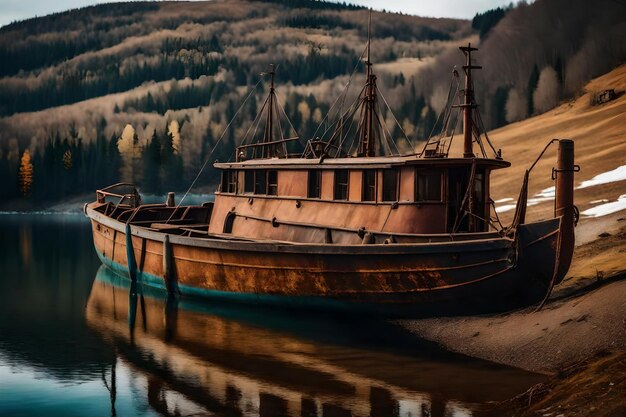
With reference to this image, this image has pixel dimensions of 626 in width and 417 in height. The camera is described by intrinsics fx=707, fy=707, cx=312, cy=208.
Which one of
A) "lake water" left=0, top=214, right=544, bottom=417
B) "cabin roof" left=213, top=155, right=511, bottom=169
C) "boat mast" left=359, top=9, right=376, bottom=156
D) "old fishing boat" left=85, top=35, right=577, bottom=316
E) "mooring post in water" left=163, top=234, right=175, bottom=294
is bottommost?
"lake water" left=0, top=214, right=544, bottom=417

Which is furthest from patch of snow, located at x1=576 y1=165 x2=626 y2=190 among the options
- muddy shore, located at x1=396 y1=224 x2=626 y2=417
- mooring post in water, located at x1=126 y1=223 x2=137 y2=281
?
mooring post in water, located at x1=126 y1=223 x2=137 y2=281

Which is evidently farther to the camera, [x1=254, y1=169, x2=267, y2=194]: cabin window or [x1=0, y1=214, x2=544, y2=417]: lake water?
[x1=254, y1=169, x2=267, y2=194]: cabin window

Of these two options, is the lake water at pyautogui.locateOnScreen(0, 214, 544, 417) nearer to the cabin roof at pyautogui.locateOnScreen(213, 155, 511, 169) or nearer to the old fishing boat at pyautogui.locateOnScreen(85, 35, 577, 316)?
the old fishing boat at pyautogui.locateOnScreen(85, 35, 577, 316)

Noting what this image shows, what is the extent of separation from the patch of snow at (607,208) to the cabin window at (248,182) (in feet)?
49.6

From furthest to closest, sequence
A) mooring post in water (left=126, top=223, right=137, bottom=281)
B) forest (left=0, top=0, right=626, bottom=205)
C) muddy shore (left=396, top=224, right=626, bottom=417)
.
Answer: forest (left=0, top=0, right=626, bottom=205)
mooring post in water (left=126, top=223, right=137, bottom=281)
muddy shore (left=396, top=224, right=626, bottom=417)

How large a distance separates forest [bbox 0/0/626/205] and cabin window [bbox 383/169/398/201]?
37463mm

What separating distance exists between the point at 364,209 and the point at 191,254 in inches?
313

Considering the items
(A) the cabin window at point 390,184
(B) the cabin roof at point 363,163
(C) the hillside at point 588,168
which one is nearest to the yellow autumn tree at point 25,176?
(C) the hillside at point 588,168

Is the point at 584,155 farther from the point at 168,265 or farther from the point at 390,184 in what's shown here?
the point at 168,265

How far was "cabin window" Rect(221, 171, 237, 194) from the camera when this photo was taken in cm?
3045

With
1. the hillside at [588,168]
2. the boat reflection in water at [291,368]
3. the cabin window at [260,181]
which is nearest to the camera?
Answer: the boat reflection in water at [291,368]

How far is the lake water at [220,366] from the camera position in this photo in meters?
16.2

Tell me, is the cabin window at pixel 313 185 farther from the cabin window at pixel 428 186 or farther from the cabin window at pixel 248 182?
the cabin window at pixel 428 186

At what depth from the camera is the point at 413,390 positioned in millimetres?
16609
